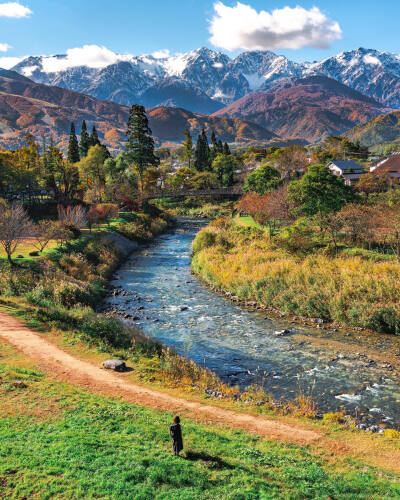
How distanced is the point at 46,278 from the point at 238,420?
21294 mm

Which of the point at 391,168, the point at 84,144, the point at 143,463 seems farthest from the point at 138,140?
the point at 143,463

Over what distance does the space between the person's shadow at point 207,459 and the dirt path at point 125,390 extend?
2600 mm

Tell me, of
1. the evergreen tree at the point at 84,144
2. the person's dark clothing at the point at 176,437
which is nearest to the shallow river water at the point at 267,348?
the person's dark clothing at the point at 176,437

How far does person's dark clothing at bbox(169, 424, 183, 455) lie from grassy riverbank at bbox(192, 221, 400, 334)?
1767cm

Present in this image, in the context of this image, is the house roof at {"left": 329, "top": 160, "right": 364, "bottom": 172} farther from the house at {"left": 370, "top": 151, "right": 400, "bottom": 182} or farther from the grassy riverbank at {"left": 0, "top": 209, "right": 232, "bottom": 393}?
the grassy riverbank at {"left": 0, "top": 209, "right": 232, "bottom": 393}

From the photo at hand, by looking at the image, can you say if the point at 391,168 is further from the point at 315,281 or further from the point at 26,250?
the point at 26,250

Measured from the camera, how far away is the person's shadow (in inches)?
392

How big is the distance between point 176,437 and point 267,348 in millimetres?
12547

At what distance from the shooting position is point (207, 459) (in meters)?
10.2

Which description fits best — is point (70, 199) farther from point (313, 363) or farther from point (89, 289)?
point (313, 363)

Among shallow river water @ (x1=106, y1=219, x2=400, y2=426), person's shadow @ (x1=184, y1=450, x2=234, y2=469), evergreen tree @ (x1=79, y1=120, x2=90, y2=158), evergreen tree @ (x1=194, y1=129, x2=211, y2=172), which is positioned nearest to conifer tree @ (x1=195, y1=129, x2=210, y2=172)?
evergreen tree @ (x1=194, y1=129, x2=211, y2=172)

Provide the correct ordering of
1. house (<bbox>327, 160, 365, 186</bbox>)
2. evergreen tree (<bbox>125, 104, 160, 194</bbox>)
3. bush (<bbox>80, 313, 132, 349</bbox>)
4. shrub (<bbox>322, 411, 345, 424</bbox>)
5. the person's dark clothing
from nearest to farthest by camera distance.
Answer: the person's dark clothing, shrub (<bbox>322, 411, 345, 424</bbox>), bush (<bbox>80, 313, 132, 349</bbox>), evergreen tree (<bbox>125, 104, 160, 194</bbox>), house (<bbox>327, 160, 365, 186</bbox>)

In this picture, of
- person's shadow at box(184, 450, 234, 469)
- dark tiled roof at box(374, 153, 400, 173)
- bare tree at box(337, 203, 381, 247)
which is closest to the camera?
person's shadow at box(184, 450, 234, 469)

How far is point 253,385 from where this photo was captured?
17.4m
